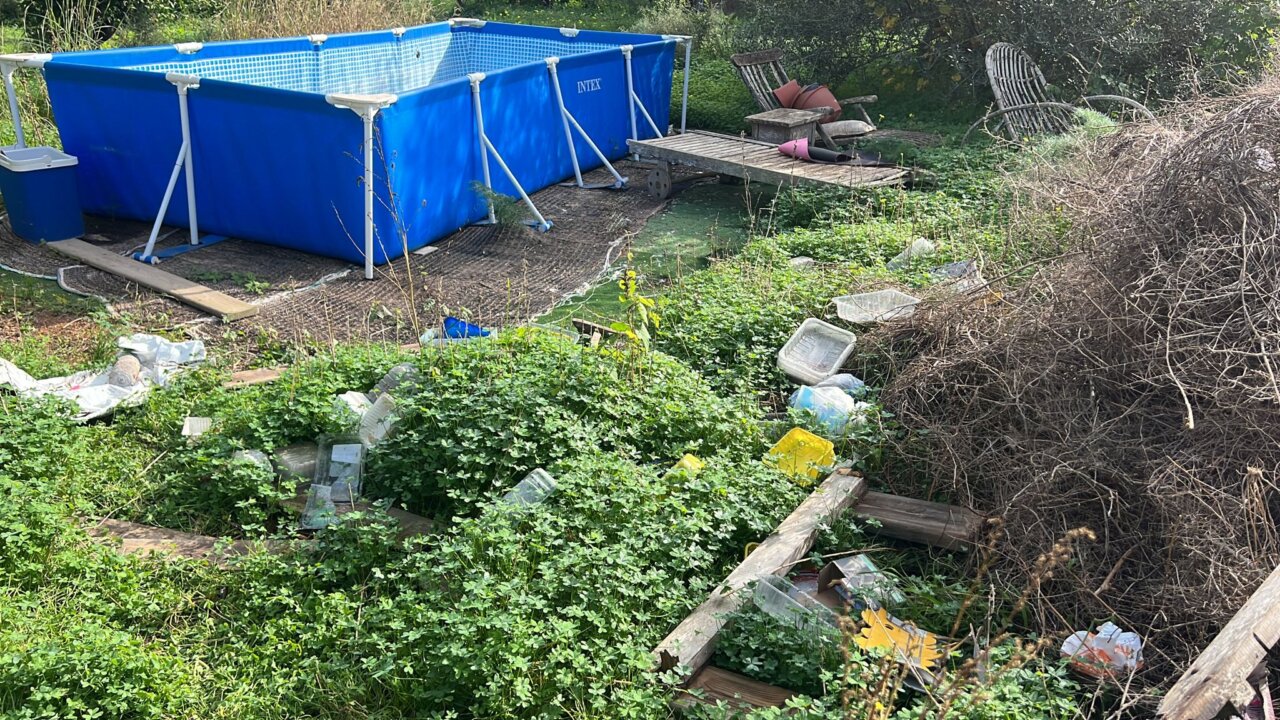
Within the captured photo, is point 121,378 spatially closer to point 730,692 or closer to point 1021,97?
point 730,692

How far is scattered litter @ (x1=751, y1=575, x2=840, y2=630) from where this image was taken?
10.7 ft

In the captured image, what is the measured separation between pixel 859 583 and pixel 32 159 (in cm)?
672

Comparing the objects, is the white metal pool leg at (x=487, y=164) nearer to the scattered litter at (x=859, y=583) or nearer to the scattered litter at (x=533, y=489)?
the scattered litter at (x=533, y=489)

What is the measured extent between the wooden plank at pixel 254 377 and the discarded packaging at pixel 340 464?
3.01ft

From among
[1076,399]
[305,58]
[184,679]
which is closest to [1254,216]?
[1076,399]

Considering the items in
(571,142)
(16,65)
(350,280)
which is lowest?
(350,280)

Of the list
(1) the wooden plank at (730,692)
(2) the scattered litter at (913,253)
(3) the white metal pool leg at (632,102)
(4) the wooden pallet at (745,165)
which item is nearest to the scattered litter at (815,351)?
(2) the scattered litter at (913,253)

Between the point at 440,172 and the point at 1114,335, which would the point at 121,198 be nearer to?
the point at 440,172

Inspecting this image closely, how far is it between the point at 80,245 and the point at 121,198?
2.51ft

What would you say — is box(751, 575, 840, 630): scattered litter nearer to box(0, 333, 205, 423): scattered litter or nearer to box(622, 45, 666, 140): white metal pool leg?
box(0, 333, 205, 423): scattered litter

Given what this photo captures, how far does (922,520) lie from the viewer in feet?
12.9

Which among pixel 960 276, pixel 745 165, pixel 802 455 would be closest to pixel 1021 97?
pixel 745 165

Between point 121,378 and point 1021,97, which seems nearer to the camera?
point 121,378

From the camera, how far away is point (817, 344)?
17.3 ft
